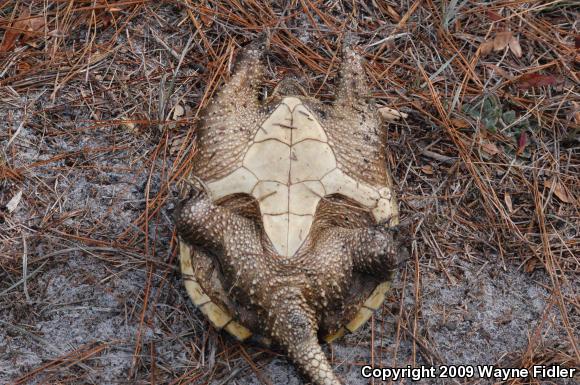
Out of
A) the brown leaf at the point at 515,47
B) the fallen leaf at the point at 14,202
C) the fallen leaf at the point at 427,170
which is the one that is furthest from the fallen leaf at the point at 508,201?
the fallen leaf at the point at 14,202

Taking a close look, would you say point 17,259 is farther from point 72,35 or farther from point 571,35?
point 571,35

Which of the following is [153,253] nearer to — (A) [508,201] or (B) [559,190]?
(A) [508,201]

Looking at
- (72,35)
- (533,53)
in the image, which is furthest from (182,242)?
(533,53)

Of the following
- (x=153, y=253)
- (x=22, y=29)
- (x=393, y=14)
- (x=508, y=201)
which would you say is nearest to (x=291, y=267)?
(x=153, y=253)

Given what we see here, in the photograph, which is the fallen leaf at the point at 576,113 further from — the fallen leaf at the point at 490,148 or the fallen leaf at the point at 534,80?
the fallen leaf at the point at 490,148

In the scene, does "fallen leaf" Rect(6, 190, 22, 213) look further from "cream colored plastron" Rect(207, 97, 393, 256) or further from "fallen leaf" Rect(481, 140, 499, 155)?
"fallen leaf" Rect(481, 140, 499, 155)
